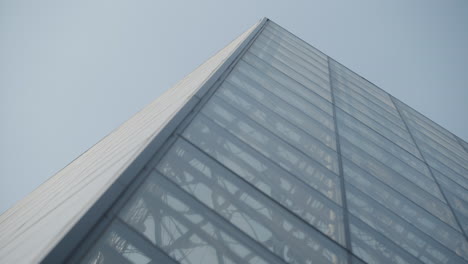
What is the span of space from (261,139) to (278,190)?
4.24ft

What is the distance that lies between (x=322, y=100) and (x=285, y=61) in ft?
7.48

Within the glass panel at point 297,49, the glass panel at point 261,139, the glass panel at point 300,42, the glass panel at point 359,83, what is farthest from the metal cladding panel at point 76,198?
the glass panel at point 359,83

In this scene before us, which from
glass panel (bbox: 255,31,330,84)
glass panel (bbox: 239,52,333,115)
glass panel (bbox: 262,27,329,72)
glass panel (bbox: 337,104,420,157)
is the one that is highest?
glass panel (bbox: 262,27,329,72)

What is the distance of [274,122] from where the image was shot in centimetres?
728

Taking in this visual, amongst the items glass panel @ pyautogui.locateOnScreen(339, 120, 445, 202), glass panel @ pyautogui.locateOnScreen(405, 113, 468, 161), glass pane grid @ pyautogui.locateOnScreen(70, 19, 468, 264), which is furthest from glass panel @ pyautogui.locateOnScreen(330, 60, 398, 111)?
glass panel @ pyautogui.locateOnScreen(339, 120, 445, 202)

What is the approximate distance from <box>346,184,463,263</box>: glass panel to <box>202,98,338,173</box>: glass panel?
745 mm

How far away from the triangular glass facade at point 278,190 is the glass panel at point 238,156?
21 millimetres

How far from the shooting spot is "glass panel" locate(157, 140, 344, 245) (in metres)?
4.55

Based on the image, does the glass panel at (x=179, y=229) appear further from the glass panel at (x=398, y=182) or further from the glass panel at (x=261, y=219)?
the glass panel at (x=398, y=182)

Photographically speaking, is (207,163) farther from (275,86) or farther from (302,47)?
(302,47)

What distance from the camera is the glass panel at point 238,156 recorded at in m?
5.27

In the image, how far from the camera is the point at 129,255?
3404mm

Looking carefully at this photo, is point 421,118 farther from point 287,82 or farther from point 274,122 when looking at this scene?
point 274,122

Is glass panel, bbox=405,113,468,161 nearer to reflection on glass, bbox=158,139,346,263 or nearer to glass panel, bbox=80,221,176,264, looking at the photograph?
reflection on glass, bbox=158,139,346,263
